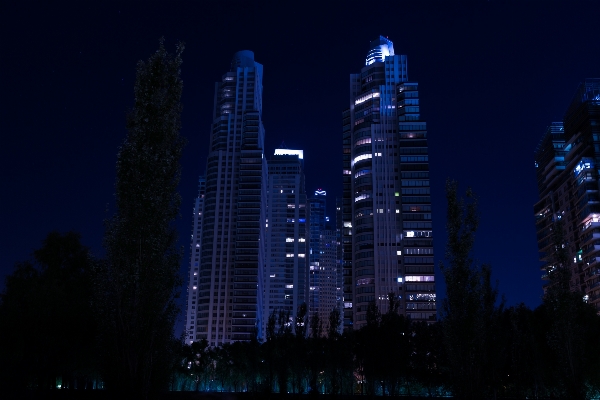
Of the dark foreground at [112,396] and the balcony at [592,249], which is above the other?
the balcony at [592,249]

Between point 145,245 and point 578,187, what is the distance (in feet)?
514

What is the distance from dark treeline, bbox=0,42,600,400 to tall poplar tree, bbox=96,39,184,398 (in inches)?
3.1

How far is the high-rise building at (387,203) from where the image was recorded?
154000mm

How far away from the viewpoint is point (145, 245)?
1345 inches

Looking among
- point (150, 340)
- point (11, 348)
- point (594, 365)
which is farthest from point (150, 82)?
point (594, 365)

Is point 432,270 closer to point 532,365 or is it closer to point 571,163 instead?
point 571,163

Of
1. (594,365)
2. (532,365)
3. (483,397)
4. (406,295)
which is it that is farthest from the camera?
(406,295)

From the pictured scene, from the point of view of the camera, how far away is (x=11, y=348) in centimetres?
5469

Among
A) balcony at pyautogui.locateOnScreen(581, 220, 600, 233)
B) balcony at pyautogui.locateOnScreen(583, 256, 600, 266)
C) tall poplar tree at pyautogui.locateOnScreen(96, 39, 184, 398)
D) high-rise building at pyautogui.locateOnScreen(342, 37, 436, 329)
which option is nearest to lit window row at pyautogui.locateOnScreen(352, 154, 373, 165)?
high-rise building at pyautogui.locateOnScreen(342, 37, 436, 329)

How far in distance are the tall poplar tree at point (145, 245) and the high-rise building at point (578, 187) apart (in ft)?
419

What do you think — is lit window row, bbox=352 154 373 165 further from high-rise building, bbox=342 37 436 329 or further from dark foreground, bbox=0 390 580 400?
dark foreground, bbox=0 390 580 400

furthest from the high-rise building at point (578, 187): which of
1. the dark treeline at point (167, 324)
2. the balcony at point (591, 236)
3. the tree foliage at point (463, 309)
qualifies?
the tree foliage at point (463, 309)

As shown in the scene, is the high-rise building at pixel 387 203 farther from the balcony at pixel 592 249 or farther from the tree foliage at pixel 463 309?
the tree foliage at pixel 463 309

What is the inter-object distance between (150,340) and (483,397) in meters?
28.1
